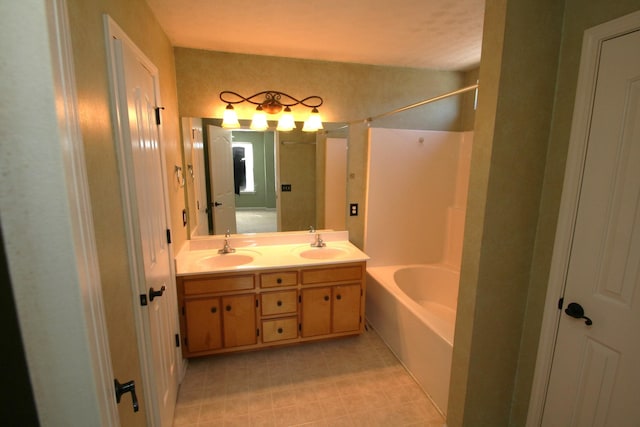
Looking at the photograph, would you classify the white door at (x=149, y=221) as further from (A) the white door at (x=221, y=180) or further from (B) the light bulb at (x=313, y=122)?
(B) the light bulb at (x=313, y=122)

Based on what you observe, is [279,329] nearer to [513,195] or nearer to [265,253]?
[265,253]

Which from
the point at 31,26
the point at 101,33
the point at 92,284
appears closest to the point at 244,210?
the point at 101,33

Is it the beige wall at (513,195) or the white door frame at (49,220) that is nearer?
the white door frame at (49,220)

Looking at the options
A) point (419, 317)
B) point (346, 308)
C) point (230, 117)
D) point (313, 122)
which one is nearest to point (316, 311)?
point (346, 308)

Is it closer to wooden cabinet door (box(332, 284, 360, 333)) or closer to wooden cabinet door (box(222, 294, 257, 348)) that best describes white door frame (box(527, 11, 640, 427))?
wooden cabinet door (box(332, 284, 360, 333))

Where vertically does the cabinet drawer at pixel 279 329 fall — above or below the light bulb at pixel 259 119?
below

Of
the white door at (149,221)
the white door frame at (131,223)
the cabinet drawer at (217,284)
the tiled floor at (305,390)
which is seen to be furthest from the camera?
the cabinet drawer at (217,284)

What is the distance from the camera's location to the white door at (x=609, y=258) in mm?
1109

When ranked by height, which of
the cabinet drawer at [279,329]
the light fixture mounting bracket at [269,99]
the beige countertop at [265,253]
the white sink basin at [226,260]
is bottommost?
the cabinet drawer at [279,329]

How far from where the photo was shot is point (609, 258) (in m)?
1.18

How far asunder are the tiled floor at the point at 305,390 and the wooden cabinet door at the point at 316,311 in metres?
0.21

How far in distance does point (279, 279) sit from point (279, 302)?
19 centimetres

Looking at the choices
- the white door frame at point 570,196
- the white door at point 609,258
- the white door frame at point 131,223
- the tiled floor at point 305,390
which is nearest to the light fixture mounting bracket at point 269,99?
the white door frame at point 131,223

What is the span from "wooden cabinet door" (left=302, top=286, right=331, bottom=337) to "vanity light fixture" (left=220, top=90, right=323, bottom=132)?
1.42 m
